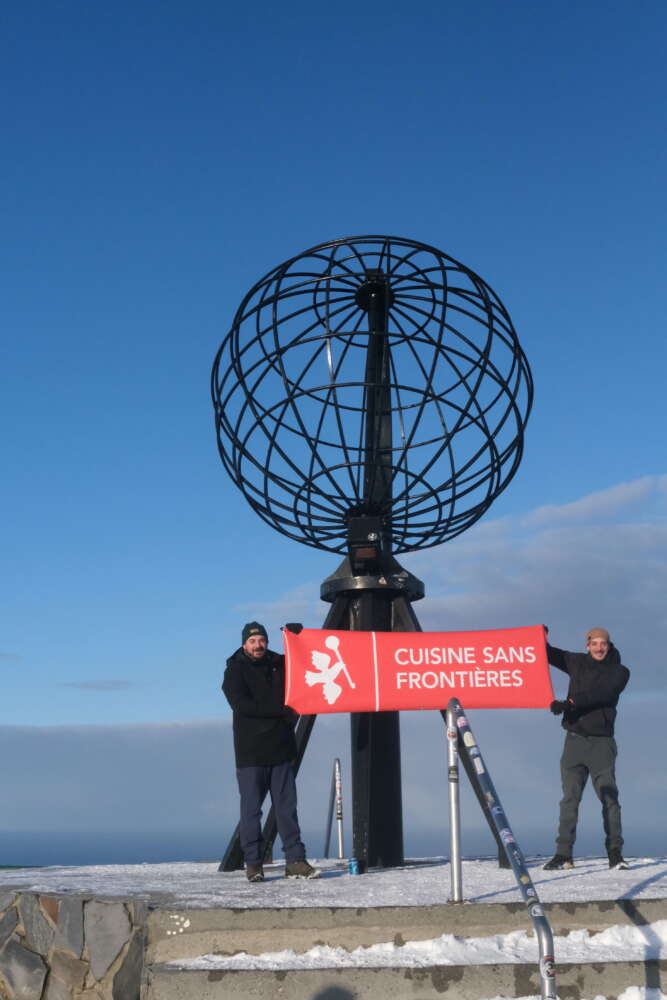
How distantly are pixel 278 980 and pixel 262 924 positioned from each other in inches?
15.7

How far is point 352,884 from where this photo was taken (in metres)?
6.21

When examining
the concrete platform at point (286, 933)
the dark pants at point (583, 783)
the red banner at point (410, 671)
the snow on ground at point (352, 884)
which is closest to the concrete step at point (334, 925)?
the concrete platform at point (286, 933)

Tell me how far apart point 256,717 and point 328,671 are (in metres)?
0.83

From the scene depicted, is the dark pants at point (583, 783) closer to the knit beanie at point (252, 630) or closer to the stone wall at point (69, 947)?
the knit beanie at point (252, 630)

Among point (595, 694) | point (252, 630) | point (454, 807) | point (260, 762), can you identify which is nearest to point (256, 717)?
point (260, 762)

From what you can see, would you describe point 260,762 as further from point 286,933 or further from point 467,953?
point 467,953

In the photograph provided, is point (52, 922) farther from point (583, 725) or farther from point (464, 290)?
point (464, 290)

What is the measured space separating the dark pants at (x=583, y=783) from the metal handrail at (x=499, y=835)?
1.98 meters

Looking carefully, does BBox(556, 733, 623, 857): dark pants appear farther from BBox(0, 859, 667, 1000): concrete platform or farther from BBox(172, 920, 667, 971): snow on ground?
BBox(172, 920, 667, 971): snow on ground

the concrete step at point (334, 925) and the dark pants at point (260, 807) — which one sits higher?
the dark pants at point (260, 807)

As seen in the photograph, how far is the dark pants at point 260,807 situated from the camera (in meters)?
6.68

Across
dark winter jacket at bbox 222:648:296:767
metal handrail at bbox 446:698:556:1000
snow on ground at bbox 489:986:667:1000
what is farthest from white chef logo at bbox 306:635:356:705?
snow on ground at bbox 489:986:667:1000

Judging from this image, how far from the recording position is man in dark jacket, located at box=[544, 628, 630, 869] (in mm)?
7102

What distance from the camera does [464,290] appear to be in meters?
8.45
